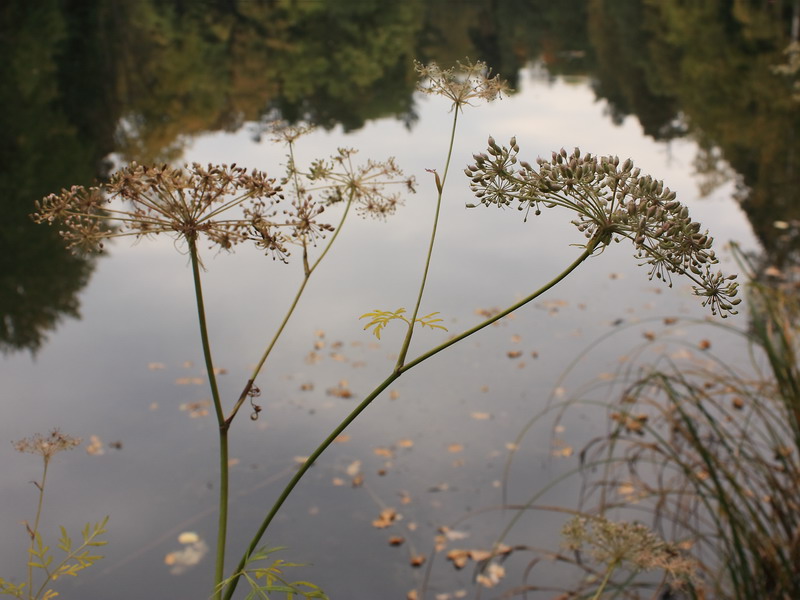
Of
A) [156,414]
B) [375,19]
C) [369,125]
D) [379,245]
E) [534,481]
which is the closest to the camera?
[534,481]

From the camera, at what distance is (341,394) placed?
718 centimetres

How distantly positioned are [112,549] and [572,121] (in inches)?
523

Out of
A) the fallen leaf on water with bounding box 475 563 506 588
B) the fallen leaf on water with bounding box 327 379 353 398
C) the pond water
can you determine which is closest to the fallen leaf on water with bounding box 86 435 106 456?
the pond water

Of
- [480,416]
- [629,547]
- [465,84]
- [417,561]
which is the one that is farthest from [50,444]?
[480,416]

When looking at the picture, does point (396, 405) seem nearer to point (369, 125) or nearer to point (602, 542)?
point (602, 542)

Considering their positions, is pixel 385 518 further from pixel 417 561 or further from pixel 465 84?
pixel 465 84

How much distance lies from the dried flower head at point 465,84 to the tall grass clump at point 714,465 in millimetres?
936

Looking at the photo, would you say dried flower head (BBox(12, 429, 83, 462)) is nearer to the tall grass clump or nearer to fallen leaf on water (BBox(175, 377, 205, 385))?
the tall grass clump

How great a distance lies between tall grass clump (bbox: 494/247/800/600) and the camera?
3217 millimetres

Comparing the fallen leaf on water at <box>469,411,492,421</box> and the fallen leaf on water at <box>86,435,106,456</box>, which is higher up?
the fallen leaf on water at <box>469,411,492,421</box>

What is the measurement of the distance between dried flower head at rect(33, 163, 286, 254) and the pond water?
4.00 m

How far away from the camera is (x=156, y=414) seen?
696 centimetres

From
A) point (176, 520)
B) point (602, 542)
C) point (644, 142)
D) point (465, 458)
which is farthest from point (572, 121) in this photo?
point (602, 542)

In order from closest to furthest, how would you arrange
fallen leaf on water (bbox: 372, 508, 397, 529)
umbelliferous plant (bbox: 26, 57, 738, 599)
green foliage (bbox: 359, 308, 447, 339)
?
umbelliferous plant (bbox: 26, 57, 738, 599) < green foliage (bbox: 359, 308, 447, 339) < fallen leaf on water (bbox: 372, 508, 397, 529)
